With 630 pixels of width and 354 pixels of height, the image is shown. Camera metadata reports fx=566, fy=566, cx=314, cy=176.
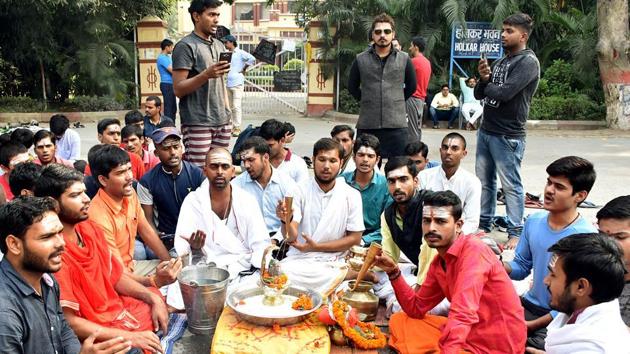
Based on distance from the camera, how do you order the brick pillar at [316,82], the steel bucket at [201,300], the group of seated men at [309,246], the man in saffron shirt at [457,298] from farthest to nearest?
the brick pillar at [316,82] < the steel bucket at [201,300] < the man in saffron shirt at [457,298] < the group of seated men at [309,246]

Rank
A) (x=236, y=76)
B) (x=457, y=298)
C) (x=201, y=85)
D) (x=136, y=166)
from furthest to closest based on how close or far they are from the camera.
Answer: (x=236, y=76) < (x=136, y=166) < (x=201, y=85) < (x=457, y=298)

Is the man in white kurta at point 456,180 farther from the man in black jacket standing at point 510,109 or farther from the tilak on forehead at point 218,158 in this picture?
the tilak on forehead at point 218,158

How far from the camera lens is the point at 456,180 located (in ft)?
16.3

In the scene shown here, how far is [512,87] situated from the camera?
16.9 feet

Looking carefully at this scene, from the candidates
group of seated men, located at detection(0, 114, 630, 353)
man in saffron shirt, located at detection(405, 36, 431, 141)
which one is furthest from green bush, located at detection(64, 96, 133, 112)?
group of seated men, located at detection(0, 114, 630, 353)

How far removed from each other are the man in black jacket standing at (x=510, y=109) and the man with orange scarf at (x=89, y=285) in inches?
136

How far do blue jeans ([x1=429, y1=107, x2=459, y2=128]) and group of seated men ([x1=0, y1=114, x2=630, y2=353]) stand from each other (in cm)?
860

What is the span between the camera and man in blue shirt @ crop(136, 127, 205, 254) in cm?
477

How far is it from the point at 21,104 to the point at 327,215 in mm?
13575

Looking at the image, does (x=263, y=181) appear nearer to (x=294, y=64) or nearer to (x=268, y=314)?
(x=268, y=314)

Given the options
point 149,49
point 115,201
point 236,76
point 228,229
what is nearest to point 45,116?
point 149,49

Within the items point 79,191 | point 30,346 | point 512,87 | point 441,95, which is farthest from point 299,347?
point 441,95

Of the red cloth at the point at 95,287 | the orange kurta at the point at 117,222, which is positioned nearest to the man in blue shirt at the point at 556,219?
the red cloth at the point at 95,287

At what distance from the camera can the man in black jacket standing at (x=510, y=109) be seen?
513 centimetres
